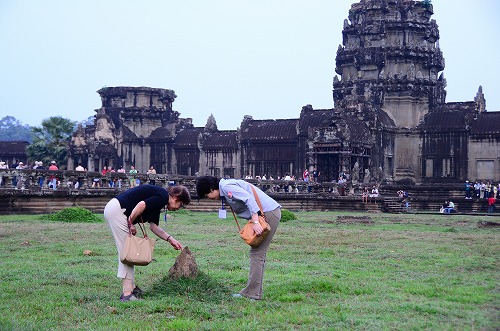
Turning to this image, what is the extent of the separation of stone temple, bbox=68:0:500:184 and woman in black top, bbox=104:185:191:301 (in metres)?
42.2

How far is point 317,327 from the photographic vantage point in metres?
9.83

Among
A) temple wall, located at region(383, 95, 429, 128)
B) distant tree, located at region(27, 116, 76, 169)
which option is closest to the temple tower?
temple wall, located at region(383, 95, 429, 128)

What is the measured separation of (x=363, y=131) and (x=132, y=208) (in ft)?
147

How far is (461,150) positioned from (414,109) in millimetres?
4536

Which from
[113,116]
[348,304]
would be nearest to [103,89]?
[113,116]

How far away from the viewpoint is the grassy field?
10133mm

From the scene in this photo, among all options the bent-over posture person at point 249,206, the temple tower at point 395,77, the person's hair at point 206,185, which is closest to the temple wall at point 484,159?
the temple tower at point 395,77

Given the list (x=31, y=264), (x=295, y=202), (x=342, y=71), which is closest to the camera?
(x=31, y=264)

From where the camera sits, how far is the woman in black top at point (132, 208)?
11.4m

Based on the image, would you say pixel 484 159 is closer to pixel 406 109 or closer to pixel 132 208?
pixel 406 109

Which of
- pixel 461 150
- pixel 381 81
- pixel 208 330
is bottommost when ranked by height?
pixel 208 330

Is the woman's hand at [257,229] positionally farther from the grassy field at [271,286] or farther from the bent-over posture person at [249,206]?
the grassy field at [271,286]

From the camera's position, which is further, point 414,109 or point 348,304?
point 414,109

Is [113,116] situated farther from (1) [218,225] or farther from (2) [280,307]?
(2) [280,307]
